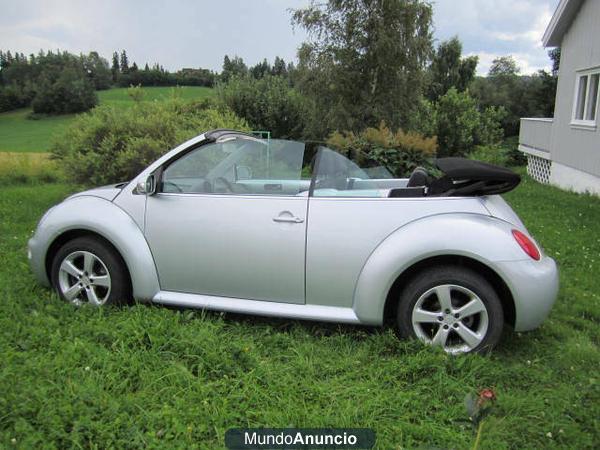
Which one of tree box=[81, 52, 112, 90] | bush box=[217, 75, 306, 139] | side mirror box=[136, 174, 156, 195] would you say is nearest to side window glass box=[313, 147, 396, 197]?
side mirror box=[136, 174, 156, 195]

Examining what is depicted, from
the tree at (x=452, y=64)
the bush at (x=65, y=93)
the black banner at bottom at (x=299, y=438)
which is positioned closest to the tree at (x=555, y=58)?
the tree at (x=452, y=64)

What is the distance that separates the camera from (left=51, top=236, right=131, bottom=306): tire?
3.91m

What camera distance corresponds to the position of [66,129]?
9.88m

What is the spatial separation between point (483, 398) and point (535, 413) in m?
1.72

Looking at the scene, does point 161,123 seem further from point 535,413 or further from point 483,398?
point 483,398

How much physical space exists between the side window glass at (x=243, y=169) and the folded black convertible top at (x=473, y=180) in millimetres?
983

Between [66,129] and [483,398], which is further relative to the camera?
[66,129]

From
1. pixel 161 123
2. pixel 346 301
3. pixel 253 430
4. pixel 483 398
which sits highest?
pixel 161 123

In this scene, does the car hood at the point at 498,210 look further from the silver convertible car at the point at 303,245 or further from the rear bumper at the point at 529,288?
the rear bumper at the point at 529,288

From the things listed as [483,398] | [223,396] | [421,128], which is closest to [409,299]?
[223,396]

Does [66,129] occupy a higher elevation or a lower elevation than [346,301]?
higher

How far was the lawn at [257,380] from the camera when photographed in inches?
102

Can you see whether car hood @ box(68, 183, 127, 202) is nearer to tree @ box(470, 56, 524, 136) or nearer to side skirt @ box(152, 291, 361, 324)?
side skirt @ box(152, 291, 361, 324)

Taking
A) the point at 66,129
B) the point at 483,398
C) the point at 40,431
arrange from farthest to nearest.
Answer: the point at 66,129 < the point at 40,431 < the point at 483,398
